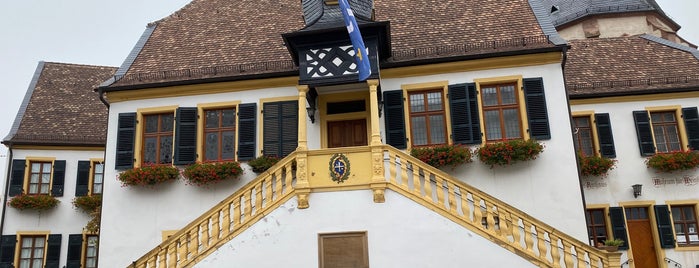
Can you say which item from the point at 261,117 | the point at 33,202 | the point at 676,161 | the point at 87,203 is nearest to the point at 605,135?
the point at 676,161

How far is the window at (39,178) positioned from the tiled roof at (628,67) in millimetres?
18890

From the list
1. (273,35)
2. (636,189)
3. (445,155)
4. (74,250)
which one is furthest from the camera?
(74,250)

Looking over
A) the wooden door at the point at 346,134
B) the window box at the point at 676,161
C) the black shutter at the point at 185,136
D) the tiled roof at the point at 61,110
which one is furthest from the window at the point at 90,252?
the window box at the point at 676,161

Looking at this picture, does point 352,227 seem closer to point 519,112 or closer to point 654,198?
point 519,112

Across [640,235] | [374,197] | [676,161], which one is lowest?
[640,235]

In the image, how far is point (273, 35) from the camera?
1625 cm

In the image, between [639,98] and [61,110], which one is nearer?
[639,98]

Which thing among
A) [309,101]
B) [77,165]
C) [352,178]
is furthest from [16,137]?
[352,178]

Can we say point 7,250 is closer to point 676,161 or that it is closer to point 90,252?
point 90,252

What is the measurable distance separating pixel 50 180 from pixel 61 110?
3250mm

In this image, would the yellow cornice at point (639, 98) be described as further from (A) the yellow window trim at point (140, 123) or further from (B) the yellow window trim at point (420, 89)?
(A) the yellow window trim at point (140, 123)

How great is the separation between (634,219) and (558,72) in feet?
21.0

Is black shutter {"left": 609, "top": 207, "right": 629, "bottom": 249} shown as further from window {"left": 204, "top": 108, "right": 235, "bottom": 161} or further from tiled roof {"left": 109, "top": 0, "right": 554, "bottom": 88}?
window {"left": 204, "top": 108, "right": 235, "bottom": 161}

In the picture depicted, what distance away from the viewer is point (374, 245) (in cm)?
1026
